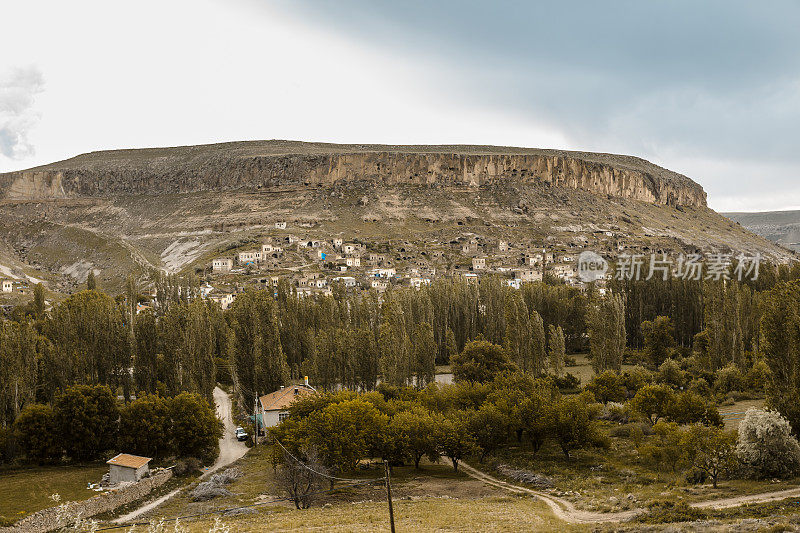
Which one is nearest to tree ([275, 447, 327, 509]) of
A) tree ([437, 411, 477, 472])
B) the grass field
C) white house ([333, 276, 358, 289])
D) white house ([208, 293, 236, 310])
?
tree ([437, 411, 477, 472])

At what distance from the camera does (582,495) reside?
77.3ft

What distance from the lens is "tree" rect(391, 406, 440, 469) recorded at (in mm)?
27859

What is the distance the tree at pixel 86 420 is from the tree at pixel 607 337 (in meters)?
35.6

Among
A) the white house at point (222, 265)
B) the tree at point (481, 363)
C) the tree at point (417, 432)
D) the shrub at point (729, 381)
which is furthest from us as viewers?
the white house at point (222, 265)

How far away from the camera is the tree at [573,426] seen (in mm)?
29500

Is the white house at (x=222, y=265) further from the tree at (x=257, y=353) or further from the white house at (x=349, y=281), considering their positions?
the tree at (x=257, y=353)

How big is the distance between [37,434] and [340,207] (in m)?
111

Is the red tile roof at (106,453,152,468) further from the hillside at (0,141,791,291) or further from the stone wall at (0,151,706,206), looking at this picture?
the stone wall at (0,151,706,206)

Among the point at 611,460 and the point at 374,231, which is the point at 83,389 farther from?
the point at 374,231

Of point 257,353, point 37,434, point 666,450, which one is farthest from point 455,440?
point 37,434

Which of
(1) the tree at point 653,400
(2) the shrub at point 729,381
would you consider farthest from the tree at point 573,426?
(2) the shrub at point 729,381

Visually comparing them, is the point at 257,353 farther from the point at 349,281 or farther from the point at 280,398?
the point at 349,281

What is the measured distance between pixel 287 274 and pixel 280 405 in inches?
2351

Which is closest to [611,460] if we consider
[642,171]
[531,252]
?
[531,252]
